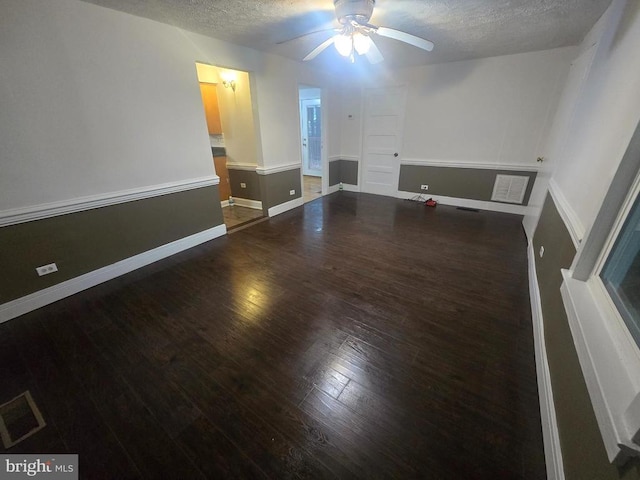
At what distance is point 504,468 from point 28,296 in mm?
3367

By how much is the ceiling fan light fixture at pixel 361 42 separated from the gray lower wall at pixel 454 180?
2.86 metres

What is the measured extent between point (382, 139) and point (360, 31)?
9.88ft

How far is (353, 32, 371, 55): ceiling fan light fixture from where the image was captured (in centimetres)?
225

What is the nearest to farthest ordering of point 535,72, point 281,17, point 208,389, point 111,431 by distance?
1. point 111,431
2. point 208,389
3. point 281,17
4. point 535,72

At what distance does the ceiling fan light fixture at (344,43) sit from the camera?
2.26 meters

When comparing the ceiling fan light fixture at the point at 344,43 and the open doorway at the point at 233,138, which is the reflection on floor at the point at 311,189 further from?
the ceiling fan light fixture at the point at 344,43

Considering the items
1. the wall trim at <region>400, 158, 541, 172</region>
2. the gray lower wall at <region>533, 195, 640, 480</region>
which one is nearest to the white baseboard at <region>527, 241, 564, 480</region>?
the gray lower wall at <region>533, 195, 640, 480</region>

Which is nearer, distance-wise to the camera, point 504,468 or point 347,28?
point 504,468

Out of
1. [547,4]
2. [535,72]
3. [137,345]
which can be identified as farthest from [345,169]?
[137,345]

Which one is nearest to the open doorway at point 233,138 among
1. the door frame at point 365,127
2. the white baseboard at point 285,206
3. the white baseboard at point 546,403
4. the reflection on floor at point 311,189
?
the white baseboard at point 285,206

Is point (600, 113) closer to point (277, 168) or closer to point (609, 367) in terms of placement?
point (609, 367)

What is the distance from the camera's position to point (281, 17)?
7.51ft

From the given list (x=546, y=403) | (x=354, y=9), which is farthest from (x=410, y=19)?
(x=546, y=403)

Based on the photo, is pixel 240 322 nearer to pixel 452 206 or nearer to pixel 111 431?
pixel 111 431
